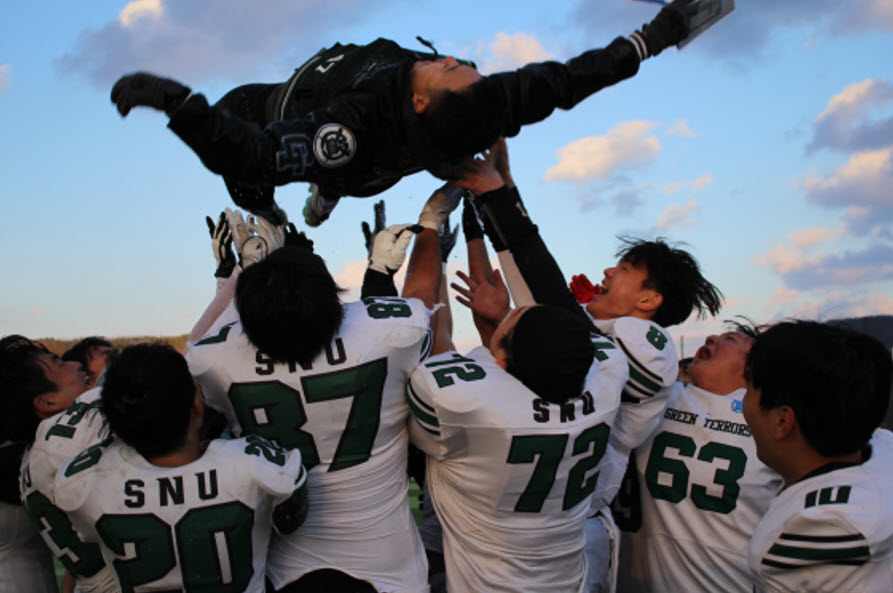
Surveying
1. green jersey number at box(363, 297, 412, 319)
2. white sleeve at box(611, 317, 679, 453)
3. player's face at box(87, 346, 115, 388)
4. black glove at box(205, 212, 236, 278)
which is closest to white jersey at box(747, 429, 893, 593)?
white sleeve at box(611, 317, 679, 453)

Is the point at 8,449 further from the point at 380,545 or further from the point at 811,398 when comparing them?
the point at 811,398

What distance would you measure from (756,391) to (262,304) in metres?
1.50

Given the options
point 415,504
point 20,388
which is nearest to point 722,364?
point 20,388

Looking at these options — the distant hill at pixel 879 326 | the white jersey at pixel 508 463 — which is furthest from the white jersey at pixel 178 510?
the distant hill at pixel 879 326

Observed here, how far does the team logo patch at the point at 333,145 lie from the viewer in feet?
10.7

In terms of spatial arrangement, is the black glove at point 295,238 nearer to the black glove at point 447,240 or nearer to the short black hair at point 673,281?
the black glove at point 447,240

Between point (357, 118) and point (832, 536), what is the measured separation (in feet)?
7.76

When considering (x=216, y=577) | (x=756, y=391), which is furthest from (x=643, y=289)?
(x=216, y=577)

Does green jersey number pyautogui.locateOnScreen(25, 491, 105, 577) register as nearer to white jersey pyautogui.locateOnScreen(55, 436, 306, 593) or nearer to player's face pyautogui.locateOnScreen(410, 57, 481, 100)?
white jersey pyautogui.locateOnScreen(55, 436, 306, 593)

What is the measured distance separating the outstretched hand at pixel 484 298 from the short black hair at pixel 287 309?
34.0 inches

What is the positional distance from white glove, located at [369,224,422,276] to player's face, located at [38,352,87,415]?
1.31 m

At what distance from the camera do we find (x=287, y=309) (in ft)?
8.08

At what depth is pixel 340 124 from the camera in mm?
3340

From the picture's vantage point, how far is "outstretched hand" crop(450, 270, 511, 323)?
332 cm
